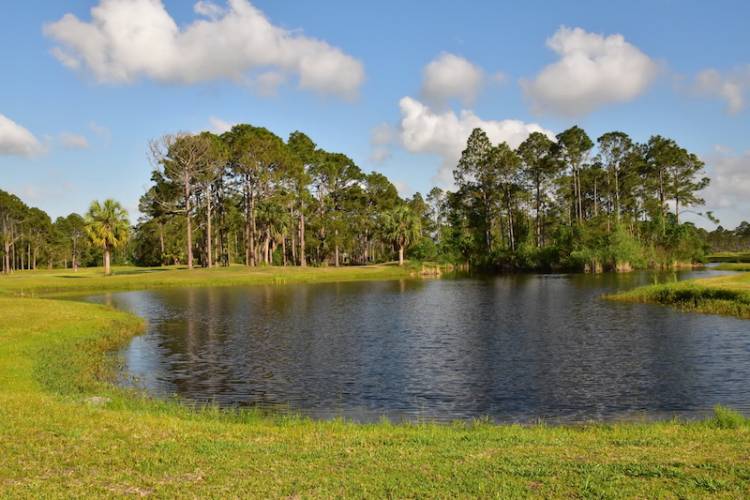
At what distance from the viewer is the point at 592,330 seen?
35562 millimetres

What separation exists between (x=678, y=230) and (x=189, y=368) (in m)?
98.5

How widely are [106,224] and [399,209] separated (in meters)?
53.1

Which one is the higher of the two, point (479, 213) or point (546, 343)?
point (479, 213)

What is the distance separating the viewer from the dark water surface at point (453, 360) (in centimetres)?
1995

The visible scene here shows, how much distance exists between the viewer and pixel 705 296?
145 feet

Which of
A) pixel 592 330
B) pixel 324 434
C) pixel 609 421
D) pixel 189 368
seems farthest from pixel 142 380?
pixel 592 330

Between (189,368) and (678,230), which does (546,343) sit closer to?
(189,368)

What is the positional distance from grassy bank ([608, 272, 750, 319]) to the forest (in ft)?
146

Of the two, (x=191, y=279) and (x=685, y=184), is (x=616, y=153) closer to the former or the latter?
(x=685, y=184)

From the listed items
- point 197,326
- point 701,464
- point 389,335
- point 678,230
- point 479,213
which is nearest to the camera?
point 701,464

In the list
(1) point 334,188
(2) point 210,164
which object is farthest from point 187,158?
(1) point 334,188

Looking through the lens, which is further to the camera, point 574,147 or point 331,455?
point 574,147

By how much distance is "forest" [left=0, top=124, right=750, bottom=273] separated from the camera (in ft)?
322

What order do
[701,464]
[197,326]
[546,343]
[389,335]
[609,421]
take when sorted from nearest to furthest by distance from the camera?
[701,464] < [609,421] < [546,343] < [389,335] < [197,326]
